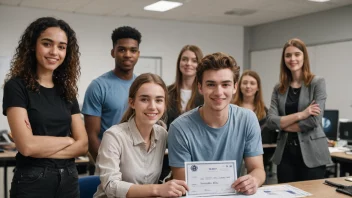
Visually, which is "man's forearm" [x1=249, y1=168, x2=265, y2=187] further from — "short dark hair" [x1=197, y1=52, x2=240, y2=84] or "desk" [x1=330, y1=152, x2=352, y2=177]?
"desk" [x1=330, y1=152, x2=352, y2=177]

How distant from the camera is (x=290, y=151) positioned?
303 cm

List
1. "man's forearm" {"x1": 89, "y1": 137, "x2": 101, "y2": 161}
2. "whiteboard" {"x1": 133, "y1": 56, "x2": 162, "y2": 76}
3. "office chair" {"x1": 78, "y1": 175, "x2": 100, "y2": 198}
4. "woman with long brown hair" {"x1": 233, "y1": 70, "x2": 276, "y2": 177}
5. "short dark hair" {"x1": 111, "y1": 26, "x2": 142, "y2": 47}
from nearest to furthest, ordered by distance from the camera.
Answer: "office chair" {"x1": 78, "y1": 175, "x2": 100, "y2": 198}, "man's forearm" {"x1": 89, "y1": 137, "x2": 101, "y2": 161}, "short dark hair" {"x1": 111, "y1": 26, "x2": 142, "y2": 47}, "woman with long brown hair" {"x1": 233, "y1": 70, "x2": 276, "y2": 177}, "whiteboard" {"x1": 133, "y1": 56, "x2": 162, "y2": 76}

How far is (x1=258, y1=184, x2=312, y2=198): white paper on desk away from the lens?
6.33 ft

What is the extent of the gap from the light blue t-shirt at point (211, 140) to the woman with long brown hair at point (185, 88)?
2.95ft

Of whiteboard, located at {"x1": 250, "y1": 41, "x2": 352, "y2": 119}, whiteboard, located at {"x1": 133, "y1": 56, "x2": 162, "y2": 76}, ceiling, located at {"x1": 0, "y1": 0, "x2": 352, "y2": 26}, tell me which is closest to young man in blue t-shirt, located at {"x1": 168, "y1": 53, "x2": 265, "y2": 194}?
ceiling, located at {"x1": 0, "y1": 0, "x2": 352, "y2": 26}

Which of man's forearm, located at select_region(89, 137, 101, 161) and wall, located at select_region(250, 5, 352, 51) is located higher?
wall, located at select_region(250, 5, 352, 51)

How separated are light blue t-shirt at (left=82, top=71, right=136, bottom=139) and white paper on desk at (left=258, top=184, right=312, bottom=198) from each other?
1145 mm

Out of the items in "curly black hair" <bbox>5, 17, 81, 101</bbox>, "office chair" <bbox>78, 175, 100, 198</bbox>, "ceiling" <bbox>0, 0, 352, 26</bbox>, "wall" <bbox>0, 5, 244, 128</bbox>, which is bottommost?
"office chair" <bbox>78, 175, 100, 198</bbox>

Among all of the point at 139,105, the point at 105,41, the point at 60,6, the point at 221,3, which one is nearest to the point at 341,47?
the point at 221,3

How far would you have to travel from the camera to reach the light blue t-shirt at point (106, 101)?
8.63 ft

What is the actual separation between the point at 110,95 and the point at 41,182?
36.2 inches

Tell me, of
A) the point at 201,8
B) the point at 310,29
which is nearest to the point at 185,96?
the point at 201,8

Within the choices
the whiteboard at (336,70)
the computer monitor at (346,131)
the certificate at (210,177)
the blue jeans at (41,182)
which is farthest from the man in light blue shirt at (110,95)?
the whiteboard at (336,70)

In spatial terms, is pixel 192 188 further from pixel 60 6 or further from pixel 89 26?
pixel 89 26
